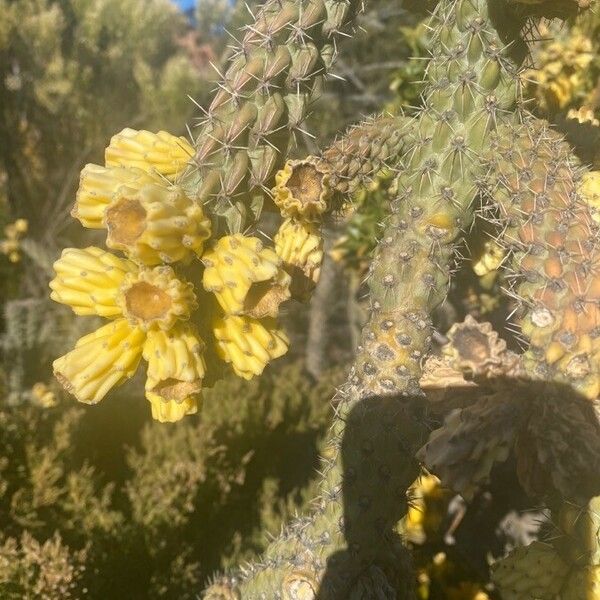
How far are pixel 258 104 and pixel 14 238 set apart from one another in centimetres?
508

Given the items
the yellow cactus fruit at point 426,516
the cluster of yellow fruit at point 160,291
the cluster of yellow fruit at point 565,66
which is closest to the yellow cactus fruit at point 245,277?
the cluster of yellow fruit at point 160,291

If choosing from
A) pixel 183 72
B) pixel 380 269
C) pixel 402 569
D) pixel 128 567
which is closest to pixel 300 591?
pixel 402 569

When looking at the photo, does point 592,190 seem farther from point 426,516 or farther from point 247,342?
point 426,516

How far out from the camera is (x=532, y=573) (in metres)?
1.33

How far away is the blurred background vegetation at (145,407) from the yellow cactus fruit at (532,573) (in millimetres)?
768

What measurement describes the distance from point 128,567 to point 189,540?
537 millimetres

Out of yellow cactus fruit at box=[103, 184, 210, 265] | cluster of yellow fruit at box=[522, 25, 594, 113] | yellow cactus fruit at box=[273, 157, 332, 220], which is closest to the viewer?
yellow cactus fruit at box=[103, 184, 210, 265]

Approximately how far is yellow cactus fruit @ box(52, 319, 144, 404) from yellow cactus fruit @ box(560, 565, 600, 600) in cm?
104

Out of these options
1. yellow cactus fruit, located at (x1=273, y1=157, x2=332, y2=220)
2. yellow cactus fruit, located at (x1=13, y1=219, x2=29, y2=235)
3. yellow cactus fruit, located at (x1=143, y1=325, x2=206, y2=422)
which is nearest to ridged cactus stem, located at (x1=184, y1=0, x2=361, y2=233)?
yellow cactus fruit, located at (x1=273, y1=157, x2=332, y2=220)

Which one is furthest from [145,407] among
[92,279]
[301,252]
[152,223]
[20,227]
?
[152,223]

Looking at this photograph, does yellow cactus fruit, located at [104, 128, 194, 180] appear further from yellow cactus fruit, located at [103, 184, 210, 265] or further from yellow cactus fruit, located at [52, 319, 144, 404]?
yellow cactus fruit, located at [52, 319, 144, 404]

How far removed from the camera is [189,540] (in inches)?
140

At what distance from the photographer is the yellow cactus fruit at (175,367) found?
115cm

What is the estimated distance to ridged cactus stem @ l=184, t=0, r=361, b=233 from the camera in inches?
51.9
